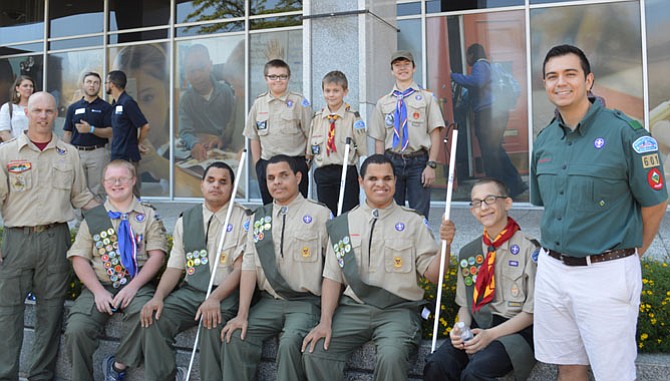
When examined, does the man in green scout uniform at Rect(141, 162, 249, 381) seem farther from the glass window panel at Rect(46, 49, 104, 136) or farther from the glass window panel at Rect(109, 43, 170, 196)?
the glass window panel at Rect(46, 49, 104, 136)

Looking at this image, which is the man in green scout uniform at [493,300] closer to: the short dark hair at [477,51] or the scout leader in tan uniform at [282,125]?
the scout leader in tan uniform at [282,125]

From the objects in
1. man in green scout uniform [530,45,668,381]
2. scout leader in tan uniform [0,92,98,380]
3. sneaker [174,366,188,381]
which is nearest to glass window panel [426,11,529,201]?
sneaker [174,366,188,381]

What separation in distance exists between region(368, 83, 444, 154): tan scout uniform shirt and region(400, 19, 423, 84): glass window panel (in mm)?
4820

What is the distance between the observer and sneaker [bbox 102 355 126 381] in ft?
15.5

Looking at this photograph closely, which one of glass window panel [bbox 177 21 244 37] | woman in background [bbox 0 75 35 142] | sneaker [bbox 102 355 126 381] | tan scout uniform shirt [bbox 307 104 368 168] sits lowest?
sneaker [bbox 102 355 126 381]

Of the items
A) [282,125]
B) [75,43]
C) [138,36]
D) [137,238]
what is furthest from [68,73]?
[137,238]

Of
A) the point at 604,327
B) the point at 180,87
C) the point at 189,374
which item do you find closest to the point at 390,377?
the point at 604,327

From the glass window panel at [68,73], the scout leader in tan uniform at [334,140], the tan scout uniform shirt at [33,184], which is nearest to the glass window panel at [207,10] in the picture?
the glass window panel at [68,73]

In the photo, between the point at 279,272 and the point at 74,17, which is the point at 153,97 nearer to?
the point at 74,17

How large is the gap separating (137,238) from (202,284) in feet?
2.19

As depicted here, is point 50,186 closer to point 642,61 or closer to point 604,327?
point 604,327

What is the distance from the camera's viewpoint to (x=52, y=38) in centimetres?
1321

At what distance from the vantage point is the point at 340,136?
580 cm

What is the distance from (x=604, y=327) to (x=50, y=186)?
3947 millimetres
